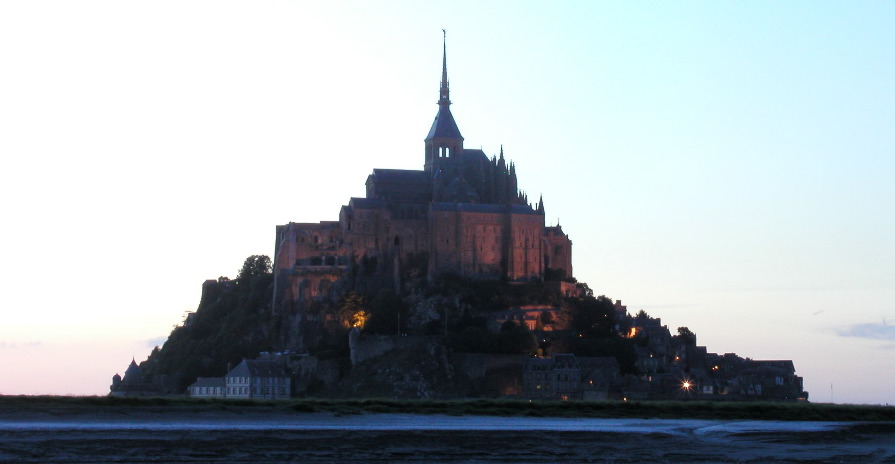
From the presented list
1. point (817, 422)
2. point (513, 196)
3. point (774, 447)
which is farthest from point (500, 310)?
point (774, 447)

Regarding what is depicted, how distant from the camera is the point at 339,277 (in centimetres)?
11838

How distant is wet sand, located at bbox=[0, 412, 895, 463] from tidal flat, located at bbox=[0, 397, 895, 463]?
0.04m

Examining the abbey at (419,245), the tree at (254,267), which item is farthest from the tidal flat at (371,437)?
the tree at (254,267)

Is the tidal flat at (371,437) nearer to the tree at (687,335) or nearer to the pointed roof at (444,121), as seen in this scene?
the tree at (687,335)

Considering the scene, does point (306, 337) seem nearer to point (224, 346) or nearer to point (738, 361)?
point (224, 346)

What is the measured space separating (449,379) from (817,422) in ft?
168

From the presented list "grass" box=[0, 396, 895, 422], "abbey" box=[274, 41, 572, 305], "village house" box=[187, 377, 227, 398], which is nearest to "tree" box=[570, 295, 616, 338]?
"abbey" box=[274, 41, 572, 305]

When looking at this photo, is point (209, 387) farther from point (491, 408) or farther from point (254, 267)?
point (491, 408)

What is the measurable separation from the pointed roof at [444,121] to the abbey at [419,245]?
441 inches

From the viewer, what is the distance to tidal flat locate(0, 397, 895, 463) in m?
37.3

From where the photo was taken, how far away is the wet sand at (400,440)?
37.0 meters

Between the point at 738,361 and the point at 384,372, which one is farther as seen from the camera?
the point at 738,361

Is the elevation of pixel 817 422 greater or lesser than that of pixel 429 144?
lesser

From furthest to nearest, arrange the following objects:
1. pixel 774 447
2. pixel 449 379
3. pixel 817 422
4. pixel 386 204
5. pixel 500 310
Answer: pixel 386 204 → pixel 500 310 → pixel 449 379 → pixel 817 422 → pixel 774 447
